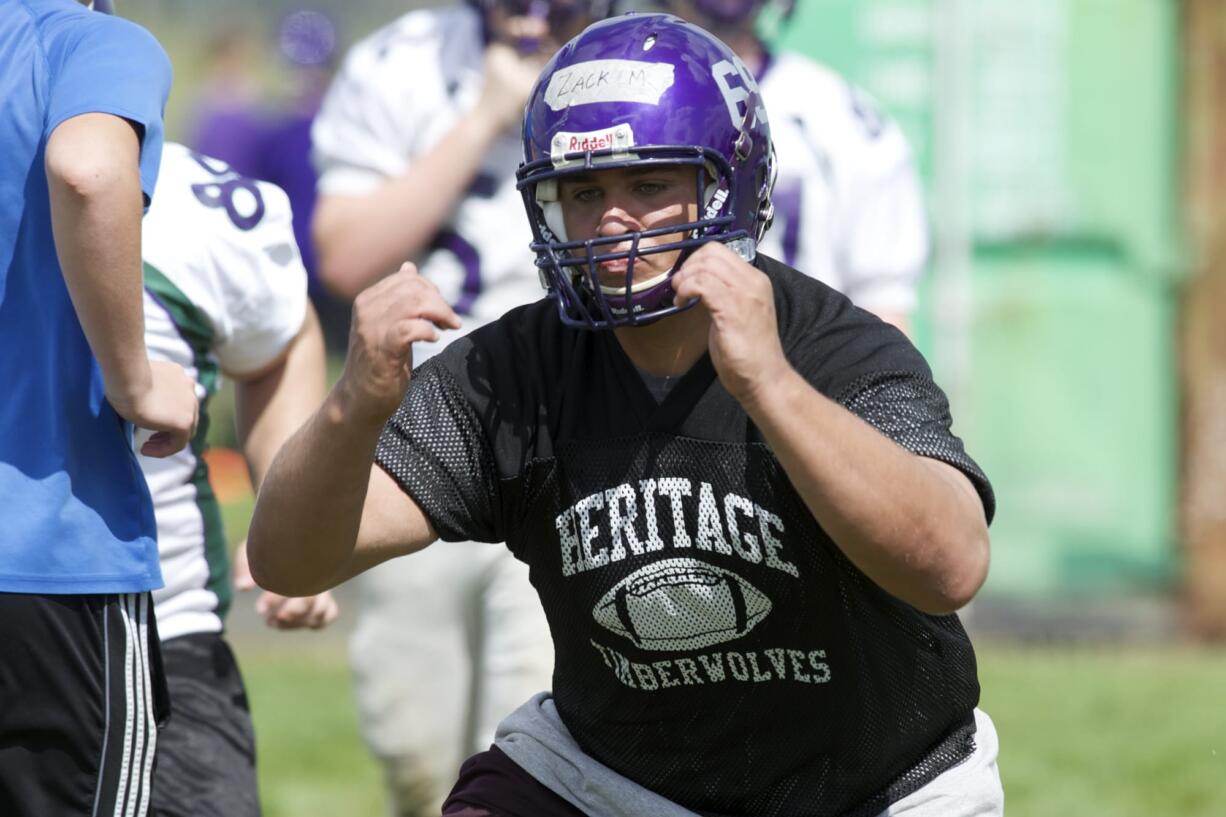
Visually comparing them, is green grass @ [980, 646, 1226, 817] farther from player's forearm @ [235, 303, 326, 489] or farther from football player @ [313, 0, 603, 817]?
player's forearm @ [235, 303, 326, 489]

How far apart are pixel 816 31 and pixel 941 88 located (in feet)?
2.22

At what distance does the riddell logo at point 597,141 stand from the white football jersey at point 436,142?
5.45ft

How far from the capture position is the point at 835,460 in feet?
9.30

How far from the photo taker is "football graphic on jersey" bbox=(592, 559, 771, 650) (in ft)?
10.5

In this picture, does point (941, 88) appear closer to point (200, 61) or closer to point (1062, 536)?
point (1062, 536)

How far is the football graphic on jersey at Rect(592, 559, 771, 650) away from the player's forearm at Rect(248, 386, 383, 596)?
459 mm

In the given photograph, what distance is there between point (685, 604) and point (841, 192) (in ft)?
6.74

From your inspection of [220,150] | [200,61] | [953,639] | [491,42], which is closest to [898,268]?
[491,42]

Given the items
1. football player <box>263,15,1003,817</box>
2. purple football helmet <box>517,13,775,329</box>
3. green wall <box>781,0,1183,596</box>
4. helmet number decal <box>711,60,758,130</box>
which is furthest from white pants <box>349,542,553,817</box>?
green wall <box>781,0,1183,596</box>

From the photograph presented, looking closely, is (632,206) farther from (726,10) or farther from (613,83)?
(726,10)

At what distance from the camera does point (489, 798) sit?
343 cm

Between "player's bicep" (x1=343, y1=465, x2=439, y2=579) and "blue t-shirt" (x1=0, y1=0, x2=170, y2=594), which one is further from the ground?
"blue t-shirt" (x1=0, y1=0, x2=170, y2=594)

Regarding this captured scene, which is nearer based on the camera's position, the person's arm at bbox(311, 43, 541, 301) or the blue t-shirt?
the blue t-shirt

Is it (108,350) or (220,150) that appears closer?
(108,350)
